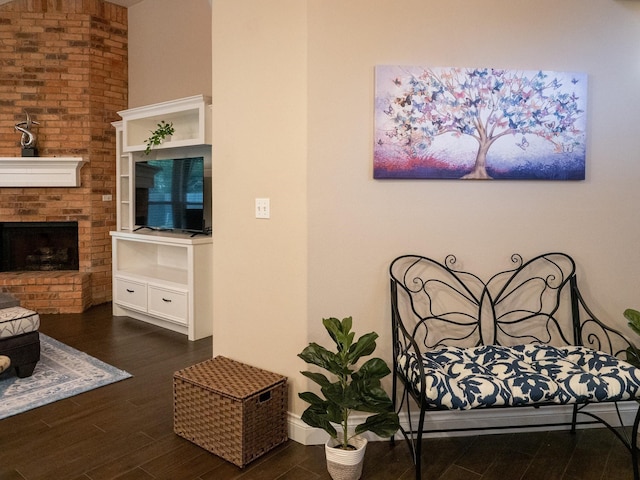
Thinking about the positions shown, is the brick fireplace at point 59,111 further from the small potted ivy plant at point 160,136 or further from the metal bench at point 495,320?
the metal bench at point 495,320

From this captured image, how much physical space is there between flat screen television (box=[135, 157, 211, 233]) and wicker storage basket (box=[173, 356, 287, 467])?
2.14m

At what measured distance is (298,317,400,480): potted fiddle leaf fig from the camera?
202 centimetres

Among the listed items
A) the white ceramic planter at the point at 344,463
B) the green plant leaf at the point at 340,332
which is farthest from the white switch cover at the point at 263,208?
the white ceramic planter at the point at 344,463

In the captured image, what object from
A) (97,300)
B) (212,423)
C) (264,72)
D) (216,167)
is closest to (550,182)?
(264,72)

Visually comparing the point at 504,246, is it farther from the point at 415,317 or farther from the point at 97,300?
the point at 97,300

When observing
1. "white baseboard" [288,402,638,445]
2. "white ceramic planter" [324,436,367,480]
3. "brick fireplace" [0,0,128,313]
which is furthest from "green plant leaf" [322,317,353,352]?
"brick fireplace" [0,0,128,313]

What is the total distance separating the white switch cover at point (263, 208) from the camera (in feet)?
8.06

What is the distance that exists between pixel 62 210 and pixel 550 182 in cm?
475

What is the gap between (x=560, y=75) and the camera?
2.44 m

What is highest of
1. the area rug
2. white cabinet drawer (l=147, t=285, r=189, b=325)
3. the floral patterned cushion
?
the floral patterned cushion

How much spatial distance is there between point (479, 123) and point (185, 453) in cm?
213

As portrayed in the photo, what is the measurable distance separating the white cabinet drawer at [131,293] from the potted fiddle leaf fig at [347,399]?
2.83m

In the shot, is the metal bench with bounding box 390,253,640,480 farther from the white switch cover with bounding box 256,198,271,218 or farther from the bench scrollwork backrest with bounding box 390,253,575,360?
the white switch cover with bounding box 256,198,271,218

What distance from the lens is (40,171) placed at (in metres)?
5.01
